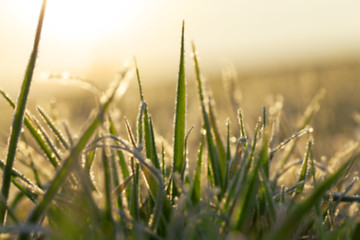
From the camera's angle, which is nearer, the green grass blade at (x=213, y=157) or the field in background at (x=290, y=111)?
the green grass blade at (x=213, y=157)

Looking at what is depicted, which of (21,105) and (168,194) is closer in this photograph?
(21,105)

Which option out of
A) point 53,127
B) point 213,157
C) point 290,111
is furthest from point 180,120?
point 290,111

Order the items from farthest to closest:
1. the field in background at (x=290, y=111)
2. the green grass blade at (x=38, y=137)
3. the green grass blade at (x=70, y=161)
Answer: the field in background at (x=290, y=111) → the green grass blade at (x=38, y=137) → the green grass blade at (x=70, y=161)

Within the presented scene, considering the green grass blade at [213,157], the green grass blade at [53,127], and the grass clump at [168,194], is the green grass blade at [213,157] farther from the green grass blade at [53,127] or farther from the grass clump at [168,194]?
the green grass blade at [53,127]

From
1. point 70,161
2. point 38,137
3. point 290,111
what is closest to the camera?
point 70,161

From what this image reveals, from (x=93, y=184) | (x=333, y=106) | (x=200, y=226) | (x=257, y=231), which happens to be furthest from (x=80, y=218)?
(x=333, y=106)

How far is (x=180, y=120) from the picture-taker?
973mm

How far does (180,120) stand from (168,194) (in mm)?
155

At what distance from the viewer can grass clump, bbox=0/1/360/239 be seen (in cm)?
71

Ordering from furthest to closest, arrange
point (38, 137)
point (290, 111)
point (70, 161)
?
point (290, 111) → point (38, 137) → point (70, 161)

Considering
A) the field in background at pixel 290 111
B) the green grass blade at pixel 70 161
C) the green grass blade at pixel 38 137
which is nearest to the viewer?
the green grass blade at pixel 70 161

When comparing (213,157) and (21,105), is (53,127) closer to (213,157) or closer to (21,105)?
(21,105)

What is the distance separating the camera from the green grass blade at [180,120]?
0.96 meters

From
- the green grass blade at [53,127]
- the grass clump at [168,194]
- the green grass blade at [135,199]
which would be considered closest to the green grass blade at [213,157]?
the grass clump at [168,194]
